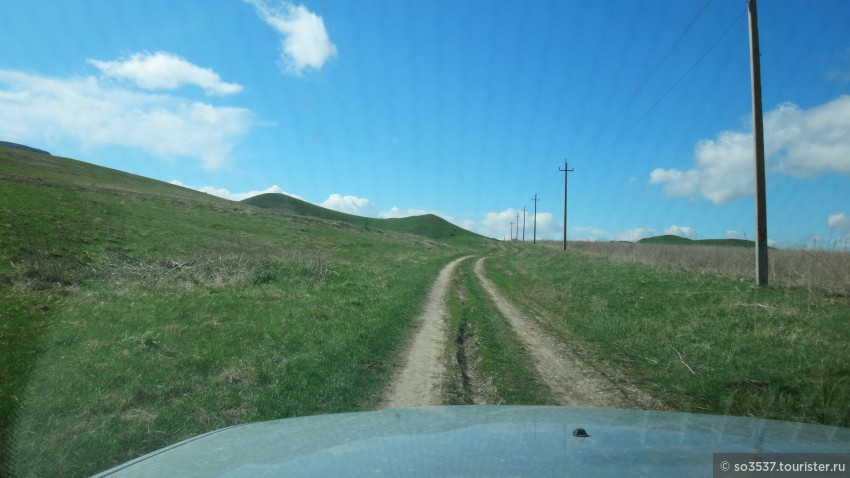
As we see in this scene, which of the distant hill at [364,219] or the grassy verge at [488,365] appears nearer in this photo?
the grassy verge at [488,365]

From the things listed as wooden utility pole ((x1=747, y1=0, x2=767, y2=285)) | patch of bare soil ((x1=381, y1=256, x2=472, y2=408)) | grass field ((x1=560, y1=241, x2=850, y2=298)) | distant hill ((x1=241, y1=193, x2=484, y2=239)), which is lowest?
patch of bare soil ((x1=381, y1=256, x2=472, y2=408))

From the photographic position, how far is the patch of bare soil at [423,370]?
817 cm

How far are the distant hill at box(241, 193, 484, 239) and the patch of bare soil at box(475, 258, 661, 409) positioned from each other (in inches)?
4734

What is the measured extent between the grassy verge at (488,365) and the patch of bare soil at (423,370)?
226 millimetres

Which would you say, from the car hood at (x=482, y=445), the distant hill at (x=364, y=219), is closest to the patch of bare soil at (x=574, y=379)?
the car hood at (x=482, y=445)

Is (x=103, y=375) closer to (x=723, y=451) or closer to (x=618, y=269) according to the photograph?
(x=723, y=451)

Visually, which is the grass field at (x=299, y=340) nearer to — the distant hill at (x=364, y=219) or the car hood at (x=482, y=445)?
the car hood at (x=482, y=445)

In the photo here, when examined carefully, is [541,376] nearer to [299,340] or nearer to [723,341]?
[723,341]

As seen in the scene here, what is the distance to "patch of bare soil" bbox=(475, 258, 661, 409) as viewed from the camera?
8203mm

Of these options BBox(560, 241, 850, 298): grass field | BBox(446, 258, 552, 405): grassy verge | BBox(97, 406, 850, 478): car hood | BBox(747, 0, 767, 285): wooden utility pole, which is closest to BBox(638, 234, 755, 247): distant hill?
BBox(560, 241, 850, 298): grass field

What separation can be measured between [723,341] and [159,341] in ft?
36.7

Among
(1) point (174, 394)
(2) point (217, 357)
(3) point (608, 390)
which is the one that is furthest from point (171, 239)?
(3) point (608, 390)

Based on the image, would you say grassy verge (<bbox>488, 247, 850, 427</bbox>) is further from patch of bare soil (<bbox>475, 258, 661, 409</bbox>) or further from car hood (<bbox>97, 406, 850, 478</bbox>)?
car hood (<bbox>97, 406, 850, 478</bbox>)

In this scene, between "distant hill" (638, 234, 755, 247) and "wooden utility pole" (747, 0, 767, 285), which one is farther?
"distant hill" (638, 234, 755, 247)
